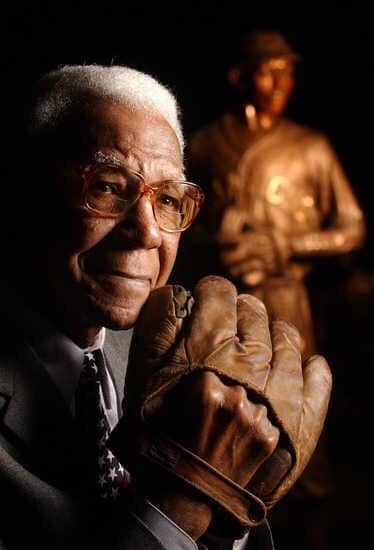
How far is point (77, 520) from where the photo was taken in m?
1.13

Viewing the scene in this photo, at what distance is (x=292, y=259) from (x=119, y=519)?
2.23 m

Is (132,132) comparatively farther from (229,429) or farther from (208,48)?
(208,48)

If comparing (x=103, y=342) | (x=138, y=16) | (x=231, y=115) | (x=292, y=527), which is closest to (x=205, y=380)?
(x=103, y=342)

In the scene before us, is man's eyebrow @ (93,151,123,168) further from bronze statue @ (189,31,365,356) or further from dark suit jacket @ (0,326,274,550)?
bronze statue @ (189,31,365,356)

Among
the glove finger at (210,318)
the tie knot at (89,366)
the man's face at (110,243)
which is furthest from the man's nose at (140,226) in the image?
the tie knot at (89,366)

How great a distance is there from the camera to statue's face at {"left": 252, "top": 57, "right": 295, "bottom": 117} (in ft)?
10.4

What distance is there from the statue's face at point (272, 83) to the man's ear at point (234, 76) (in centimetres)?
9

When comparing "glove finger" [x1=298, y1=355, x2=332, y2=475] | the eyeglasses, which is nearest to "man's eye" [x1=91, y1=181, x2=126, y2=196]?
the eyeglasses

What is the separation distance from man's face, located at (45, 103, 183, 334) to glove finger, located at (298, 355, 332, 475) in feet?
1.05

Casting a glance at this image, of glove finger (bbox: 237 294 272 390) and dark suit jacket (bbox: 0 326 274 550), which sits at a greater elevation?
glove finger (bbox: 237 294 272 390)

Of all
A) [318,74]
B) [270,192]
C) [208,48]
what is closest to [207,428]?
[270,192]

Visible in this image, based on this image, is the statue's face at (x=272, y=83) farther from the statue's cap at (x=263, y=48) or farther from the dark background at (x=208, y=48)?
the dark background at (x=208, y=48)

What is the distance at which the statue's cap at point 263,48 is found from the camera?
316cm

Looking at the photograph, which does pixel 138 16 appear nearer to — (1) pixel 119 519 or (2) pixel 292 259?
(2) pixel 292 259
